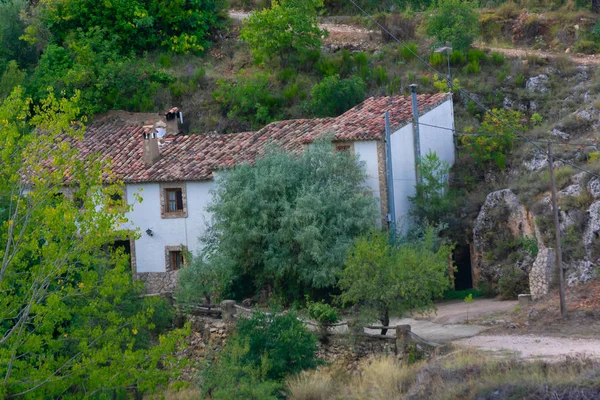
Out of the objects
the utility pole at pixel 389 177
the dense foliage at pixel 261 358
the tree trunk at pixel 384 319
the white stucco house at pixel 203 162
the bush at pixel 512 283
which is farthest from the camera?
the white stucco house at pixel 203 162

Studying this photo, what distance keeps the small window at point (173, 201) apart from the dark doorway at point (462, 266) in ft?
29.4

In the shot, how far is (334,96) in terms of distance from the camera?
32.4 m

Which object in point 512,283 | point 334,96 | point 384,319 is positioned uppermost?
point 334,96

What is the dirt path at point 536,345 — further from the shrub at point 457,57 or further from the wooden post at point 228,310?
the shrub at point 457,57

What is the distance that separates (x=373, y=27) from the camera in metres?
40.2

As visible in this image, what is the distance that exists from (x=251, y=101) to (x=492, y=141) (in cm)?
1008

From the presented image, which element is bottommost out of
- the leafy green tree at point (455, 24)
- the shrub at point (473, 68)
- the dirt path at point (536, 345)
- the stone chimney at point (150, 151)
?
the dirt path at point (536, 345)

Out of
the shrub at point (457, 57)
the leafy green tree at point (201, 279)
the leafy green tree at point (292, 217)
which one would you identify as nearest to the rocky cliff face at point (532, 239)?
the leafy green tree at point (292, 217)

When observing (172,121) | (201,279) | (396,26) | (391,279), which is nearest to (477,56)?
(396,26)

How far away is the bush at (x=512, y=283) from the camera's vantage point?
24.0m

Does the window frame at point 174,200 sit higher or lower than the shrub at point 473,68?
lower

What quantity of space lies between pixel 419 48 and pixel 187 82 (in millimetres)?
9990

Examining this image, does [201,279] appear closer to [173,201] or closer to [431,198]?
[173,201]

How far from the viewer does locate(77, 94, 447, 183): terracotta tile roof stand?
26656 millimetres
